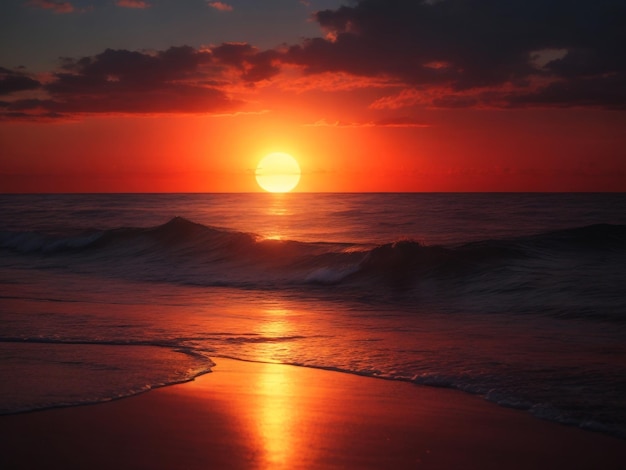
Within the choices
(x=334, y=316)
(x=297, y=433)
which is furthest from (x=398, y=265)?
(x=297, y=433)

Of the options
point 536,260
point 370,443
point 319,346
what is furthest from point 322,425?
point 536,260

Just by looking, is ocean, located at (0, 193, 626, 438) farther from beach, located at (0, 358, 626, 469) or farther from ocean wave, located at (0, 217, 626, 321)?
beach, located at (0, 358, 626, 469)

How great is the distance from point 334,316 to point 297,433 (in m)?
6.54

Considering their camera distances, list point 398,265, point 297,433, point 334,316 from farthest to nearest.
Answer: point 398,265, point 334,316, point 297,433

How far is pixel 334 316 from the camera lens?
11.9 m

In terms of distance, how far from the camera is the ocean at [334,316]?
702 cm

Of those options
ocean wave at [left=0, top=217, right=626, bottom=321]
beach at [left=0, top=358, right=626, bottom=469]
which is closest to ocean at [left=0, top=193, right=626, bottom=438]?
ocean wave at [left=0, top=217, right=626, bottom=321]

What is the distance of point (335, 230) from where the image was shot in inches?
1278

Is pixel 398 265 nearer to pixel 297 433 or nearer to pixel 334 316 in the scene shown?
pixel 334 316

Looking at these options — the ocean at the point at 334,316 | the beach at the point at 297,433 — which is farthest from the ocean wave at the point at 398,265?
the beach at the point at 297,433

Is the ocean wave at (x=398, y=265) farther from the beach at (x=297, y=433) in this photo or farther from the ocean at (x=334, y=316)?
the beach at (x=297, y=433)

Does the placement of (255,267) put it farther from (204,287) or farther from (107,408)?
(107,408)

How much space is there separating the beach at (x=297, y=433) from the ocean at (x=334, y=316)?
416mm

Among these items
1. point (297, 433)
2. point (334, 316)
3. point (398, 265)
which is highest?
point (398, 265)
